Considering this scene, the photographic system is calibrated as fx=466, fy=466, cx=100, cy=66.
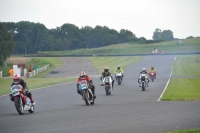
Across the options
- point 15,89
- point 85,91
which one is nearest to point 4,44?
point 85,91

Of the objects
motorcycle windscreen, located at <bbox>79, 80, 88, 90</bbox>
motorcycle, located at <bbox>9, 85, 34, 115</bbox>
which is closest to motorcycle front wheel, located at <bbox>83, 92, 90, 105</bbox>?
motorcycle windscreen, located at <bbox>79, 80, 88, 90</bbox>

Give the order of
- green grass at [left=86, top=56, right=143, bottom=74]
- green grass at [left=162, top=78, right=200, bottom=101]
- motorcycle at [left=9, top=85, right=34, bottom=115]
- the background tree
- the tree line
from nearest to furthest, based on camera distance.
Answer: motorcycle at [left=9, top=85, right=34, bottom=115] < green grass at [left=162, top=78, right=200, bottom=101] < green grass at [left=86, top=56, right=143, bottom=74] < the background tree < the tree line

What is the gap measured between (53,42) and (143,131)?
14087cm

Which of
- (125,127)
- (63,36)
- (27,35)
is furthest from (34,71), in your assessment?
(63,36)

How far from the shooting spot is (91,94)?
66.0 feet

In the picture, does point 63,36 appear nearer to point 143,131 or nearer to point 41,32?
point 41,32

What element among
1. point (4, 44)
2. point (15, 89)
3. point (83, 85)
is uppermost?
point (4, 44)

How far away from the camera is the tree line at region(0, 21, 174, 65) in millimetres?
99794

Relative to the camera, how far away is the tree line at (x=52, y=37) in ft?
327

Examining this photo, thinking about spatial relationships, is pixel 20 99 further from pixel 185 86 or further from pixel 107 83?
pixel 185 86

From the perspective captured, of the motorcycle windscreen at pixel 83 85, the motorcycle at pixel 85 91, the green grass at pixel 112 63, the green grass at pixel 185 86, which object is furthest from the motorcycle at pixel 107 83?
the green grass at pixel 112 63

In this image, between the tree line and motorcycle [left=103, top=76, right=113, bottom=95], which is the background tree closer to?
the tree line

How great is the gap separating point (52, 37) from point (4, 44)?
75.8 m

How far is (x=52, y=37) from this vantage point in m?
150
